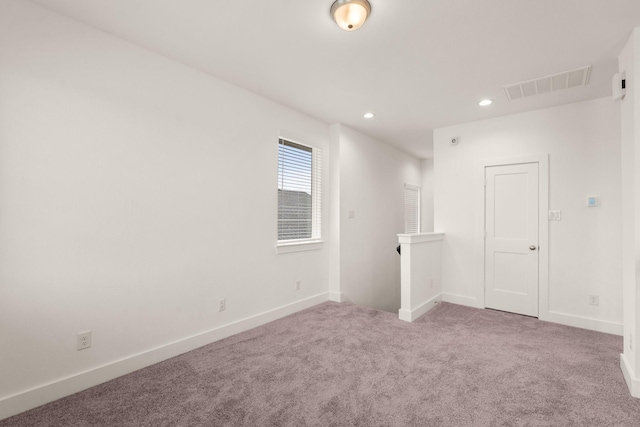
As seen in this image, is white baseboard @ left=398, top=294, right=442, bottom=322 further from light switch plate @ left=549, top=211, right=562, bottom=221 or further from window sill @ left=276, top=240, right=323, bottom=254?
light switch plate @ left=549, top=211, right=562, bottom=221

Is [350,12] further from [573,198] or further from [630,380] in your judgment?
[573,198]

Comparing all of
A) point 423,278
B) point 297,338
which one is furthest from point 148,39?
point 423,278

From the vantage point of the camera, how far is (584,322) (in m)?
3.32

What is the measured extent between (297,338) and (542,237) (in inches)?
125

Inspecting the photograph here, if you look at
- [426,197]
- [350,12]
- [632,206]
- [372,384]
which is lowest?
[372,384]

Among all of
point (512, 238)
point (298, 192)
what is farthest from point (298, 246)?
point (512, 238)

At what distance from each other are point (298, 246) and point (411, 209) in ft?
12.0

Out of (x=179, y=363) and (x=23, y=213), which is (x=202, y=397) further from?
(x=23, y=213)

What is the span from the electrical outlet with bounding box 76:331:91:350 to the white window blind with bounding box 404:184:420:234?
17.5 feet

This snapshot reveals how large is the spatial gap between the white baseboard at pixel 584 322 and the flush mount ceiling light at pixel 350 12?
12.7 feet

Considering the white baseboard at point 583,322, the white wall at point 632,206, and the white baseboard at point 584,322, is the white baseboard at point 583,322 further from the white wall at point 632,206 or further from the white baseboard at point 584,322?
the white wall at point 632,206

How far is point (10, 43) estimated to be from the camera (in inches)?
73.1

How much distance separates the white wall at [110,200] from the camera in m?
1.89

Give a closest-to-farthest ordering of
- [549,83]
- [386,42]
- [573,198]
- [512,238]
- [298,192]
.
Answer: [386,42]
[549,83]
[573,198]
[512,238]
[298,192]
